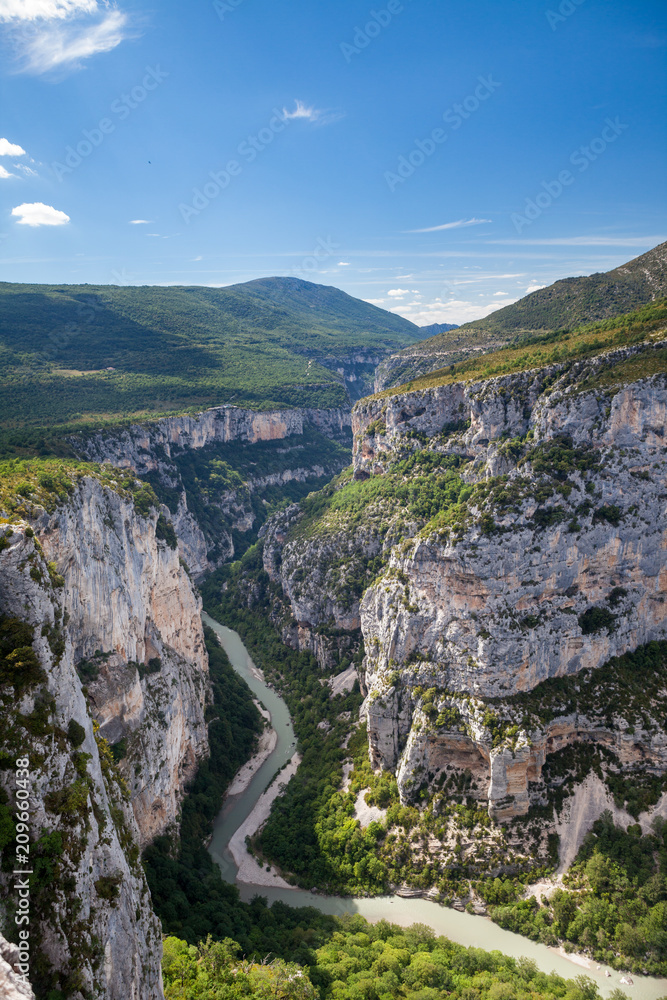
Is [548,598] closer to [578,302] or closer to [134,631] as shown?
[134,631]

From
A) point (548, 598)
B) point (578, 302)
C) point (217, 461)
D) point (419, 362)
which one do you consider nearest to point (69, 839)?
point (548, 598)

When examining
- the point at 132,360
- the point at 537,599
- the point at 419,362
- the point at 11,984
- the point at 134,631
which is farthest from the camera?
the point at 132,360

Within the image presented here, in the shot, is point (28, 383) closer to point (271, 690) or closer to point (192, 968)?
point (271, 690)

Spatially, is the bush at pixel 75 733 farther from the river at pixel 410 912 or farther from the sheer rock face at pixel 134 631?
the river at pixel 410 912

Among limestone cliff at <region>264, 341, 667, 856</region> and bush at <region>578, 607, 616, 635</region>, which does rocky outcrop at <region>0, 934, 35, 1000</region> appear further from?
bush at <region>578, 607, 616, 635</region>

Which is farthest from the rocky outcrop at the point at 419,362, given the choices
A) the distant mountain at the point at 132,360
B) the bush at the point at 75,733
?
the bush at the point at 75,733

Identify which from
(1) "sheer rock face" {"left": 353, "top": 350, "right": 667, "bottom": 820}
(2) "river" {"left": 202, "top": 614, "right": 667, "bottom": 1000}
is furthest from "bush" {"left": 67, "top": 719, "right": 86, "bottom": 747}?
(2) "river" {"left": 202, "top": 614, "right": 667, "bottom": 1000}
